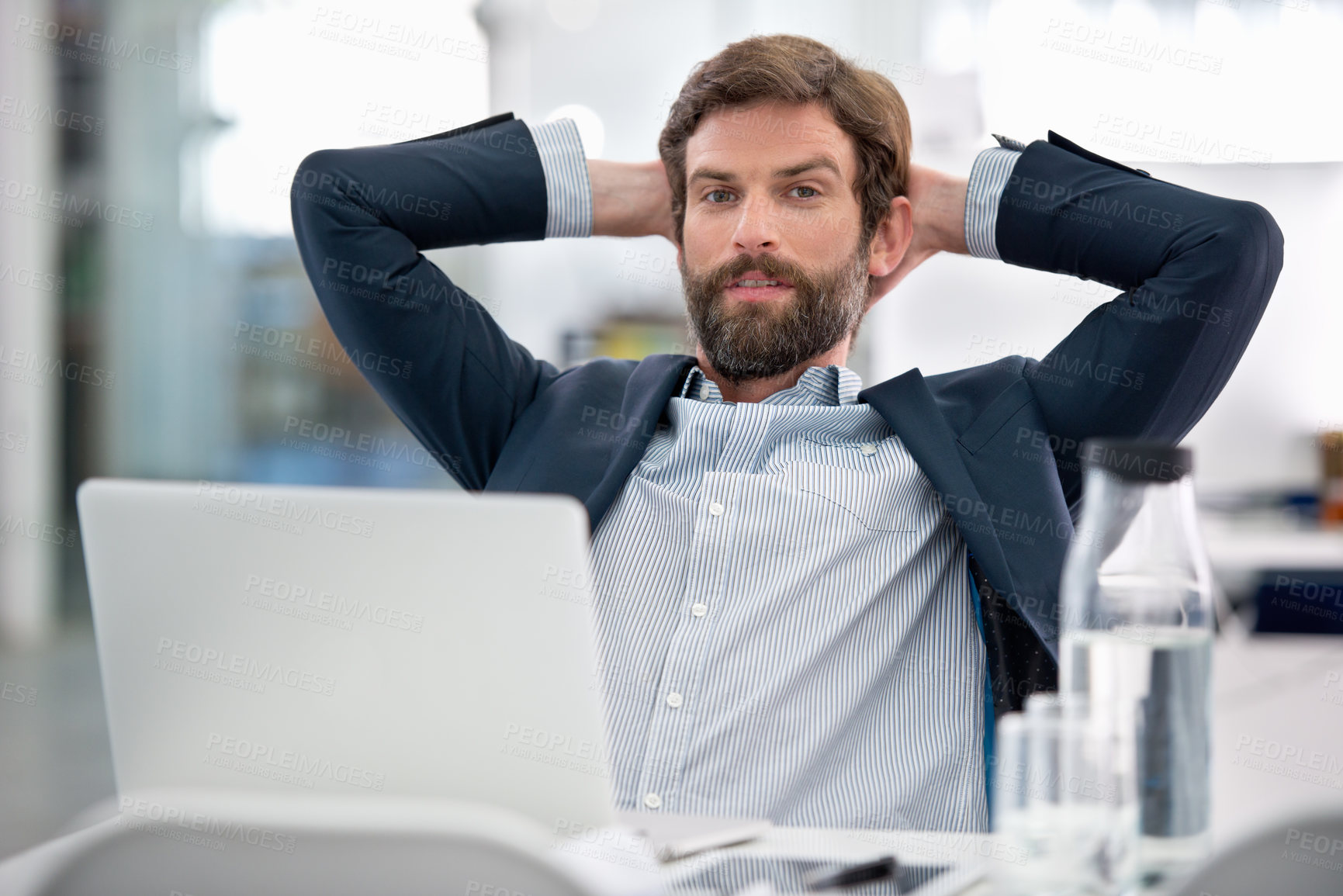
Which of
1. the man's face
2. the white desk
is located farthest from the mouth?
the white desk

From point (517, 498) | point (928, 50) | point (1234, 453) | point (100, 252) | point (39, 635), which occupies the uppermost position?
point (928, 50)

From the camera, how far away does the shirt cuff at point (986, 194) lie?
1.55 metres

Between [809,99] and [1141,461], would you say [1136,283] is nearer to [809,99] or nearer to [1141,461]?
[809,99]

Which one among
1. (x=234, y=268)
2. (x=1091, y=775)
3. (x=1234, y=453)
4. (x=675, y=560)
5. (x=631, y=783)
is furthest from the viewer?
(x=234, y=268)

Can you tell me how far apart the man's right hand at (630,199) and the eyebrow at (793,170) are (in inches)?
5.1

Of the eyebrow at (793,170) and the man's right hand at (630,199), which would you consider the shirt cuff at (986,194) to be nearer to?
the eyebrow at (793,170)

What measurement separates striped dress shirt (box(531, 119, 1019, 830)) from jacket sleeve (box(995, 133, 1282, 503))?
9.9 inches

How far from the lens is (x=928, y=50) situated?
4.02 meters

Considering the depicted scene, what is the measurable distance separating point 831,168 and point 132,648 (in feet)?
3.89

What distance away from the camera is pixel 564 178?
5.29 feet

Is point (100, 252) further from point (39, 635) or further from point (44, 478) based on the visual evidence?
point (39, 635)

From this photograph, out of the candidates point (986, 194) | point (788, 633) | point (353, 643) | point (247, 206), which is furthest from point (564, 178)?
point (247, 206)

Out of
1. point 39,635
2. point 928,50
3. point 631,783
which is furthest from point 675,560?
point 39,635

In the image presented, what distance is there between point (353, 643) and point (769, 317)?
103cm
